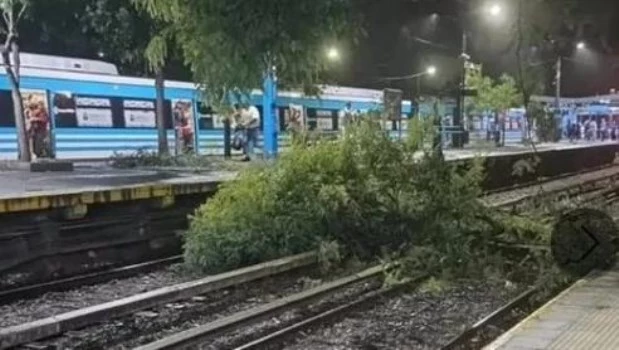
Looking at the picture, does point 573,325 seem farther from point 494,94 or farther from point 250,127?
point 494,94

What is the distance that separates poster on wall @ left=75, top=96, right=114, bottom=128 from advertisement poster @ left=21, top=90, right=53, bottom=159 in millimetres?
1102

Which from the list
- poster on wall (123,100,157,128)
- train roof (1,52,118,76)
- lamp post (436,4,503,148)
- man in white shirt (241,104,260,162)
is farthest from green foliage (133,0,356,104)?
lamp post (436,4,503,148)

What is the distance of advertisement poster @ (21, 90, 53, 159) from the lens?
21.7 metres

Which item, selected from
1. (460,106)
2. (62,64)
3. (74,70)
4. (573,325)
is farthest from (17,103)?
(460,106)

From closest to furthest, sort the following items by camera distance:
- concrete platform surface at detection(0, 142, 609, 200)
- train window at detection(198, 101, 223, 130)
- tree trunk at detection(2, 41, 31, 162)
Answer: concrete platform surface at detection(0, 142, 609, 200), tree trunk at detection(2, 41, 31, 162), train window at detection(198, 101, 223, 130)

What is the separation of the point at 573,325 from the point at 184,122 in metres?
21.9

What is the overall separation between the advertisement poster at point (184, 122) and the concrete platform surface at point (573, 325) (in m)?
20.2

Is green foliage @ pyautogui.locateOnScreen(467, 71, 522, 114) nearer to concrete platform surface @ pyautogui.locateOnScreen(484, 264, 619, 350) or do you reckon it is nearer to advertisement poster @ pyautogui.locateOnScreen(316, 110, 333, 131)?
advertisement poster @ pyautogui.locateOnScreen(316, 110, 333, 131)

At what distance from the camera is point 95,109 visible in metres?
23.9

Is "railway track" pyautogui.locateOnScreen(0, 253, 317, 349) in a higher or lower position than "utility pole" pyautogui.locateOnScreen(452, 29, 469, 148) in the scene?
lower

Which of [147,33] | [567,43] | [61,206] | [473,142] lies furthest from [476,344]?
[473,142]

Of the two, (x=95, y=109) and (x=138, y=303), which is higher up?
(x=95, y=109)

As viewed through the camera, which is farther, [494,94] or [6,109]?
[494,94]

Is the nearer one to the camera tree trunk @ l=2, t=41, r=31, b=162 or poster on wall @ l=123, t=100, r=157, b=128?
tree trunk @ l=2, t=41, r=31, b=162
